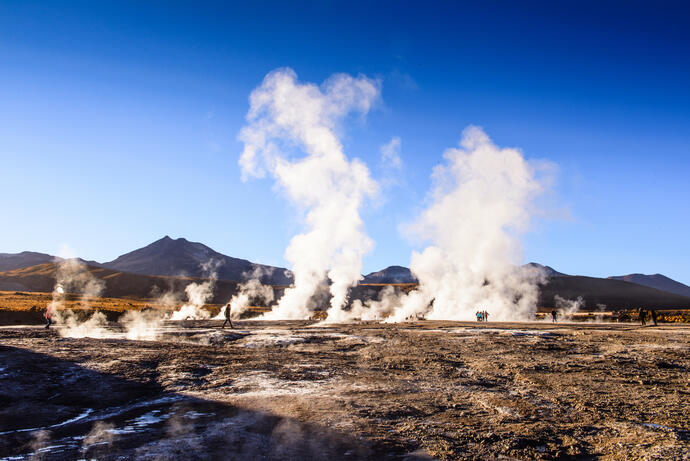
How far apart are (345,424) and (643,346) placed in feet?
58.6

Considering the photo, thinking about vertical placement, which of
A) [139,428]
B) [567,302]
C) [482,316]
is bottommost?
[567,302]

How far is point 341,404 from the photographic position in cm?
900

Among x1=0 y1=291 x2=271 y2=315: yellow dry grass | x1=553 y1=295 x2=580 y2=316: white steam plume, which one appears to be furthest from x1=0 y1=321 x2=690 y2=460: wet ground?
x1=553 y1=295 x2=580 y2=316: white steam plume

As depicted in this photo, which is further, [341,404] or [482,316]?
[482,316]

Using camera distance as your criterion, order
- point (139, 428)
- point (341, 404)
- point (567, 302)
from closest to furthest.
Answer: point (139, 428)
point (341, 404)
point (567, 302)

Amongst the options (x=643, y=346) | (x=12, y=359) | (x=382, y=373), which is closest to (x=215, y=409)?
(x=382, y=373)

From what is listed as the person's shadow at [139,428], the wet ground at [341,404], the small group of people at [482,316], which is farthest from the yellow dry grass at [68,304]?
the person's shadow at [139,428]

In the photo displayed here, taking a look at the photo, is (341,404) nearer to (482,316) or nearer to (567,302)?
(482,316)

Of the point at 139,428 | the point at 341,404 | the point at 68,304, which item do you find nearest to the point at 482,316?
the point at 341,404

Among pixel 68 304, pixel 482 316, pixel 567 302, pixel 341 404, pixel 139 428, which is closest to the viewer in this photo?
pixel 139 428

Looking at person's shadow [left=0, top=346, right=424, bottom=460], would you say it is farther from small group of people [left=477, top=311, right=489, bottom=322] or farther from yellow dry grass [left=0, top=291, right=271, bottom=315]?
small group of people [left=477, top=311, right=489, bottom=322]

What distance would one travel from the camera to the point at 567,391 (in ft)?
33.8

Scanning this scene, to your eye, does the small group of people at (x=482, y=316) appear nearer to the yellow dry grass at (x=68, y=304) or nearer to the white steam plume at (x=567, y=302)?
the yellow dry grass at (x=68, y=304)

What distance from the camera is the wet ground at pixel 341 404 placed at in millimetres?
6395
